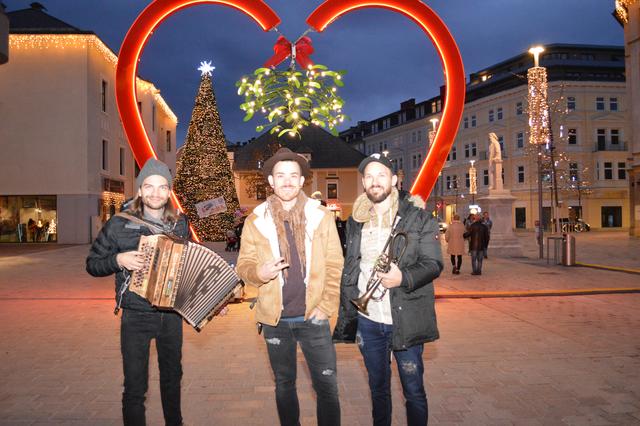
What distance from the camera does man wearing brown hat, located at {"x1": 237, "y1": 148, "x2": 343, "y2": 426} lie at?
359cm

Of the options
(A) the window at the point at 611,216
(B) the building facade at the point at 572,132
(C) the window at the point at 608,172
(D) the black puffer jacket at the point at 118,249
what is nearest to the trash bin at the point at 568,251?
(D) the black puffer jacket at the point at 118,249

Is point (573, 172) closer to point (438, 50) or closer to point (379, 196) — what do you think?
point (438, 50)

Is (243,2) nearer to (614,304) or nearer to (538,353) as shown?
(538,353)

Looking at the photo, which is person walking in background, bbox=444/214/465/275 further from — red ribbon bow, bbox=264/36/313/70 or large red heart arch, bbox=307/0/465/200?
red ribbon bow, bbox=264/36/313/70

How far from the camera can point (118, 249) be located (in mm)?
3930

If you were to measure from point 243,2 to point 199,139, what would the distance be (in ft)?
70.8

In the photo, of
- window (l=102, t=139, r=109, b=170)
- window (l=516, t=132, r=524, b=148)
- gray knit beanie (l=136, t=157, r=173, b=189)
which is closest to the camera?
gray knit beanie (l=136, t=157, r=173, b=189)

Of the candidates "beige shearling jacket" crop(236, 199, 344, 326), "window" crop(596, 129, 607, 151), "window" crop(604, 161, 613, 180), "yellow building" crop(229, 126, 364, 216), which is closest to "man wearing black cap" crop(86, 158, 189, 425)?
"beige shearling jacket" crop(236, 199, 344, 326)

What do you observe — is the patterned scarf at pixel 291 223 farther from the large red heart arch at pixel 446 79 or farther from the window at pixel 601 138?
the window at pixel 601 138

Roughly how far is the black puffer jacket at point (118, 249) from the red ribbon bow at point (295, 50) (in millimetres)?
3792

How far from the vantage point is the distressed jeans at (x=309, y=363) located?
3.59m

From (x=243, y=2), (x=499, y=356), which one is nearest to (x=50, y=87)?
(x=243, y=2)

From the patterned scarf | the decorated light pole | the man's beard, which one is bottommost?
the patterned scarf

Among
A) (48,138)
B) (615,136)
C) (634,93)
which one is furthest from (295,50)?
(615,136)
